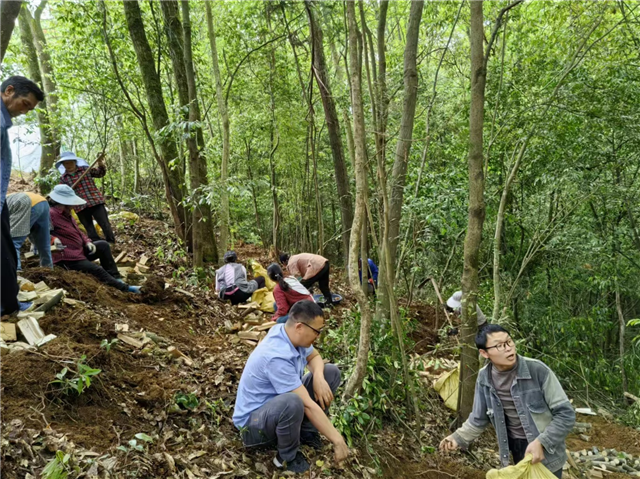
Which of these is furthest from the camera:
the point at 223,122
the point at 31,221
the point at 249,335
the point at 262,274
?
the point at 262,274

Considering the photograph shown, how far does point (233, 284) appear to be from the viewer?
6484mm

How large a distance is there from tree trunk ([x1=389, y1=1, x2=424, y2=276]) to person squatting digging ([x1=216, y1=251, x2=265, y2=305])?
254 cm

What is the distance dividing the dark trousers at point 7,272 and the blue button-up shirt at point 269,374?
6.75ft

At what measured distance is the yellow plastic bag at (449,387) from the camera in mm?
4945

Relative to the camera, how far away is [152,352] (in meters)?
3.99

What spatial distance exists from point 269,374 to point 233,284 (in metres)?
3.66

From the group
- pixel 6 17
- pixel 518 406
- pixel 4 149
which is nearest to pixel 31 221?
pixel 4 149

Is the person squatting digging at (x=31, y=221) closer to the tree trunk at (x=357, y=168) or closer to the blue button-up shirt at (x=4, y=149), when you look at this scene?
→ the blue button-up shirt at (x=4, y=149)

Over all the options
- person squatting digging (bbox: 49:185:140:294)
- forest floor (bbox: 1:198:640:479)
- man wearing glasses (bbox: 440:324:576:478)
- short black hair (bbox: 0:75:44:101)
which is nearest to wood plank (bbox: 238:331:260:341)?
forest floor (bbox: 1:198:640:479)

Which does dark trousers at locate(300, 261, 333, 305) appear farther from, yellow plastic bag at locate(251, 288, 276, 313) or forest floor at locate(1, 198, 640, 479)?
forest floor at locate(1, 198, 640, 479)

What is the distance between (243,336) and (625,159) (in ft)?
20.4

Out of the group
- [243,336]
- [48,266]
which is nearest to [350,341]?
[243,336]

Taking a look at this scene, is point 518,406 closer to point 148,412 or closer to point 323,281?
point 148,412

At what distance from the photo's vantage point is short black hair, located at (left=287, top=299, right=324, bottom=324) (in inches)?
121
